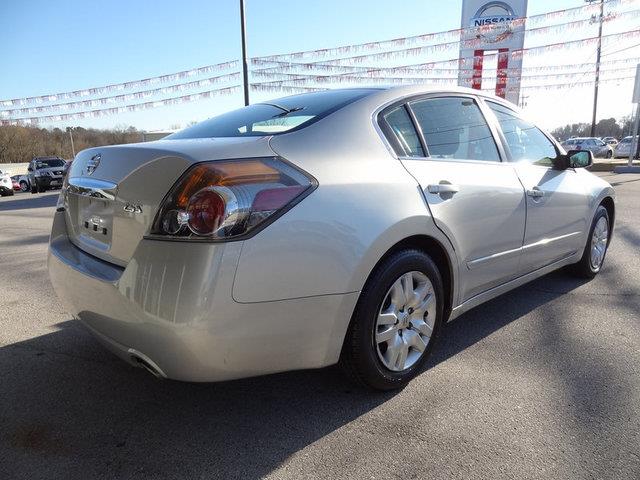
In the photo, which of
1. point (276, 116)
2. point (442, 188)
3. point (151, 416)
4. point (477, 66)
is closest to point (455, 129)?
point (442, 188)

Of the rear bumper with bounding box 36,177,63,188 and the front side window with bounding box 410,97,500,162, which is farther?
the rear bumper with bounding box 36,177,63,188

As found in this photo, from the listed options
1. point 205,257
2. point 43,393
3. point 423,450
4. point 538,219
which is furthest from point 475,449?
point 43,393

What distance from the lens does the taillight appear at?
176 cm

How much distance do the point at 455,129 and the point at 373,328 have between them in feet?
4.53

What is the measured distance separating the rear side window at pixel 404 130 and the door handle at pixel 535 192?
1.03 m

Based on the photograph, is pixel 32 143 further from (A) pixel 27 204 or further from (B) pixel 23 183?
(A) pixel 27 204

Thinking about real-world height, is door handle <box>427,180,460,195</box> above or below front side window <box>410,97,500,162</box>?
below

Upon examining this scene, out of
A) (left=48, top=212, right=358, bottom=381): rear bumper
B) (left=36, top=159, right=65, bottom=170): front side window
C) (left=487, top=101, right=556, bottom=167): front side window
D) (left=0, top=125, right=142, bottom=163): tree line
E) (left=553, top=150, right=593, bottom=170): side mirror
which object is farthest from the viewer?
(left=0, top=125, right=142, bottom=163): tree line

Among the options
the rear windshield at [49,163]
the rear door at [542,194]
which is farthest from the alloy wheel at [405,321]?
the rear windshield at [49,163]

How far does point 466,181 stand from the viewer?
2.65 metres

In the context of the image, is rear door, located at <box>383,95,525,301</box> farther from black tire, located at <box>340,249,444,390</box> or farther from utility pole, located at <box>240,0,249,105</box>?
utility pole, located at <box>240,0,249,105</box>

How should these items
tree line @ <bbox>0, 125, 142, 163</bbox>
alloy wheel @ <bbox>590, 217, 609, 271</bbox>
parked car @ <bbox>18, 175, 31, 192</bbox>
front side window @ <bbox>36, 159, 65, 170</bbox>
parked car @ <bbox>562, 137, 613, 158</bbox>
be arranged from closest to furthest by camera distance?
alloy wheel @ <bbox>590, 217, 609, 271</bbox>, front side window @ <bbox>36, 159, 65, 170</bbox>, parked car @ <bbox>18, 175, 31, 192</bbox>, parked car @ <bbox>562, 137, 613, 158</bbox>, tree line @ <bbox>0, 125, 142, 163</bbox>

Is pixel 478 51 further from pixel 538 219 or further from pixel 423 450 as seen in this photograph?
pixel 423 450

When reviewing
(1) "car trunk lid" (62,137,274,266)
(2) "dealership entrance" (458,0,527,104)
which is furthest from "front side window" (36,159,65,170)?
(1) "car trunk lid" (62,137,274,266)
